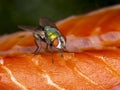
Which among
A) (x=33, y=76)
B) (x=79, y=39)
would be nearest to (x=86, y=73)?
(x=33, y=76)

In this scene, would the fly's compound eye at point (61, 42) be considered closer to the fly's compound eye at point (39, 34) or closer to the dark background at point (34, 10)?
the fly's compound eye at point (39, 34)

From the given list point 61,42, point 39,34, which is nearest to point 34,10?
point 39,34

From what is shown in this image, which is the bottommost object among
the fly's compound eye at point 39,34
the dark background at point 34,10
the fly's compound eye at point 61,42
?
the dark background at point 34,10

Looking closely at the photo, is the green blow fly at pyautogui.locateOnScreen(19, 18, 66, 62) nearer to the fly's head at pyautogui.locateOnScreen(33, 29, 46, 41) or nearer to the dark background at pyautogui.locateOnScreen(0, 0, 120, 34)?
the fly's head at pyautogui.locateOnScreen(33, 29, 46, 41)

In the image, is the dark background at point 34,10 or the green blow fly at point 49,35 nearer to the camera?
the green blow fly at point 49,35

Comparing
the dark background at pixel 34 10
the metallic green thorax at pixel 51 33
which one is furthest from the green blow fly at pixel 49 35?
the dark background at pixel 34 10

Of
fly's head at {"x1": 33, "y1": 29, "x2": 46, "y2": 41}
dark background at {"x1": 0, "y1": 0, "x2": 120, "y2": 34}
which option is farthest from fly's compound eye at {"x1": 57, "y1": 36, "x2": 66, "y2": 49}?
dark background at {"x1": 0, "y1": 0, "x2": 120, "y2": 34}
